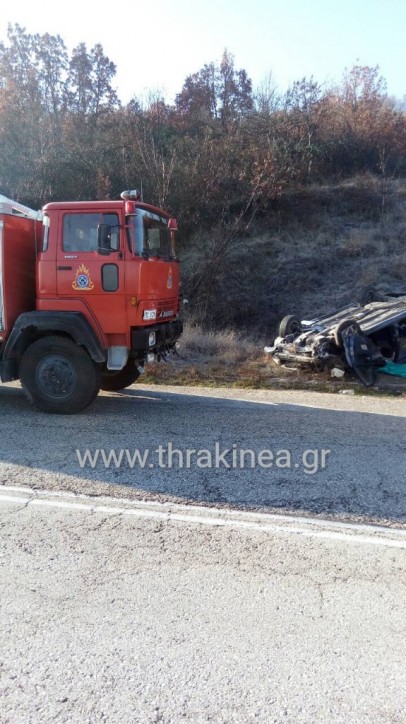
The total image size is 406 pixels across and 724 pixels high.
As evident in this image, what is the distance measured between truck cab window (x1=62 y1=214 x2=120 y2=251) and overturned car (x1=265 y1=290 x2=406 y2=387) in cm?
479

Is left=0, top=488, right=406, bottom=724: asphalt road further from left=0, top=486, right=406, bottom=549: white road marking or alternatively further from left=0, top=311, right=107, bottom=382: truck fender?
left=0, top=311, right=107, bottom=382: truck fender

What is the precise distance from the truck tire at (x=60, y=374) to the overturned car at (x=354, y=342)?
4472mm

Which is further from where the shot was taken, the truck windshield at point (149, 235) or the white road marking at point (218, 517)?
the truck windshield at point (149, 235)

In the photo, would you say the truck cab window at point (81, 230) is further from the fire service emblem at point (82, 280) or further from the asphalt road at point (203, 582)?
the asphalt road at point (203, 582)

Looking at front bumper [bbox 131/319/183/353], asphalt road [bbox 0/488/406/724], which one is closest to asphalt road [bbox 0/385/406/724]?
asphalt road [bbox 0/488/406/724]

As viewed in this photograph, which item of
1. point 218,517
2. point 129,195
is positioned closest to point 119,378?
point 129,195

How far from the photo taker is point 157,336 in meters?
7.46

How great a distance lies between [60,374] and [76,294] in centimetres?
110

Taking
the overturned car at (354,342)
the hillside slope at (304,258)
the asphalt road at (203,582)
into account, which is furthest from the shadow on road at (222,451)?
the hillside slope at (304,258)

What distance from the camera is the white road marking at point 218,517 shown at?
12.2 feet

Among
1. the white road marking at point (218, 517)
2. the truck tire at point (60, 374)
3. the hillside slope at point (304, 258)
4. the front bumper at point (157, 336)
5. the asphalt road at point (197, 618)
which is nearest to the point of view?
the asphalt road at point (197, 618)

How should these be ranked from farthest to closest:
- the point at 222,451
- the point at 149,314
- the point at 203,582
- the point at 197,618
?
the point at 149,314, the point at 222,451, the point at 203,582, the point at 197,618

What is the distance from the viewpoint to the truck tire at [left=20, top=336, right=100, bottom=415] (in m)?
7.00

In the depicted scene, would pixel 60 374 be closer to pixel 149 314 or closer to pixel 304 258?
pixel 149 314
